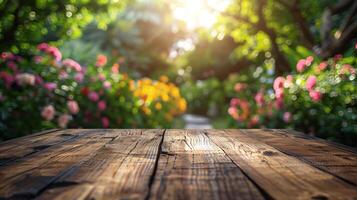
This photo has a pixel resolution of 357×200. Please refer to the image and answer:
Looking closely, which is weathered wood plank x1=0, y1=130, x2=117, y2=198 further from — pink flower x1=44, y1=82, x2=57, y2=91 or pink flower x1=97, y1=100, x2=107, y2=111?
pink flower x1=97, y1=100, x2=107, y2=111

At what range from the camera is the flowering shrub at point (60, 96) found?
12.5 feet

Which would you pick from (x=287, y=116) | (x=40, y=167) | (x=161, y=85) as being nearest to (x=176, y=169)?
(x=40, y=167)

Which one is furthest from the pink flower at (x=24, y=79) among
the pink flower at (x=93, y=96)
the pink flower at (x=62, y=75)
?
the pink flower at (x=93, y=96)

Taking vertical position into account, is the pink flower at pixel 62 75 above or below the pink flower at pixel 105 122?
above

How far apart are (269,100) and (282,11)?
2260 millimetres

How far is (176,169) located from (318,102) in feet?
9.83

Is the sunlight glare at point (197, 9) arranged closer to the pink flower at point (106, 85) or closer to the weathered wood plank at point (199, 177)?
the pink flower at point (106, 85)

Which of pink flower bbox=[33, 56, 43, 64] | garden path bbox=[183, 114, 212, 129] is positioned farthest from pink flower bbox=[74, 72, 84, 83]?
garden path bbox=[183, 114, 212, 129]

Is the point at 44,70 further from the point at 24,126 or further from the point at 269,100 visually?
the point at 269,100

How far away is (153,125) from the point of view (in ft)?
22.9

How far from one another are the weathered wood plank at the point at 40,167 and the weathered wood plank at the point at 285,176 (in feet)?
1.90

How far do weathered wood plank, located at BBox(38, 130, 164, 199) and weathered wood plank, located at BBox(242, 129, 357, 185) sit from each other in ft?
1.88

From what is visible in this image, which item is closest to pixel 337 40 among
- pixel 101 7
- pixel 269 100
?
pixel 269 100

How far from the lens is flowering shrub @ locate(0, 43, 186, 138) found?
3.81m
